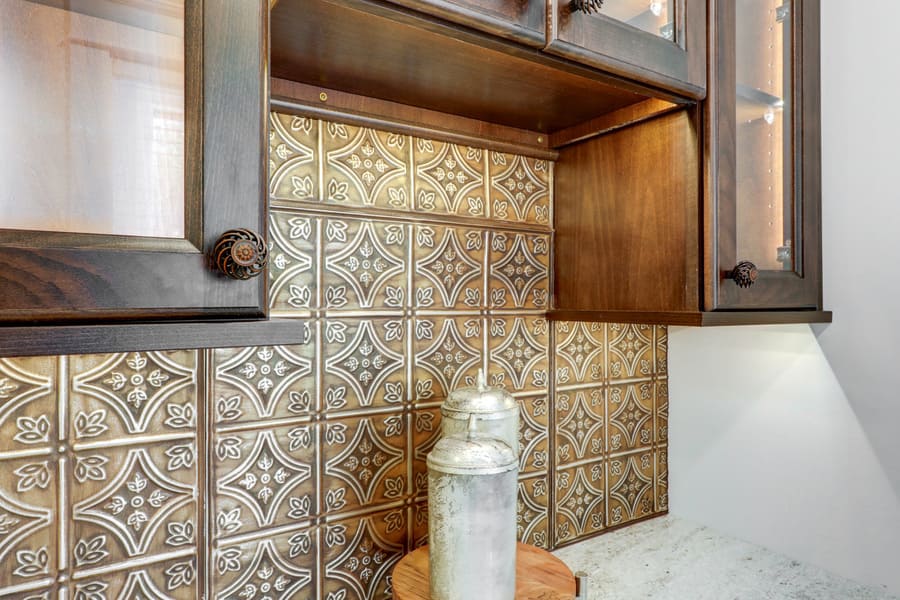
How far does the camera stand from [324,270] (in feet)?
3.28

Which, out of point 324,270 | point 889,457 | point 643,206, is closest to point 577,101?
point 643,206

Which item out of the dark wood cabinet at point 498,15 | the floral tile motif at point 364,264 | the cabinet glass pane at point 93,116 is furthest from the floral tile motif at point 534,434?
the cabinet glass pane at point 93,116

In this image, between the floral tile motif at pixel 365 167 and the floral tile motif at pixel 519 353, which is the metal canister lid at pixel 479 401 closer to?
the floral tile motif at pixel 519 353

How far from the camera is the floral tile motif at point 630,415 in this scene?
1445mm

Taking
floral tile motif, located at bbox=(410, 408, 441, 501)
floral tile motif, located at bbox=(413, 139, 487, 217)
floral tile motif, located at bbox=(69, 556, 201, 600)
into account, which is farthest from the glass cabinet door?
floral tile motif, located at bbox=(69, 556, 201, 600)

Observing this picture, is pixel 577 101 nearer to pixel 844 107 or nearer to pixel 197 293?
pixel 844 107

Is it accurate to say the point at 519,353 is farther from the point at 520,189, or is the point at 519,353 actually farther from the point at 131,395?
the point at 131,395

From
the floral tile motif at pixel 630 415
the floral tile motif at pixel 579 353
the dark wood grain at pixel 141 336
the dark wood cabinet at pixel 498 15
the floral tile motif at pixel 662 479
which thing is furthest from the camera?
the floral tile motif at pixel 662 479

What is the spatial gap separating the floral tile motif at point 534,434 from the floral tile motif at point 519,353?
0.04 meters

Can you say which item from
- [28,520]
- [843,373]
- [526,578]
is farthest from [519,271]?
[28,520]

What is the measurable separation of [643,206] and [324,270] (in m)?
0.63

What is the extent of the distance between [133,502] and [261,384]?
25 centimetres

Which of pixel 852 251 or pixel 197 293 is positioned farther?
pixel 852 251

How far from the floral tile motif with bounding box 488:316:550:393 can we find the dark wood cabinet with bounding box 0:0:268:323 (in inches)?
28.1
